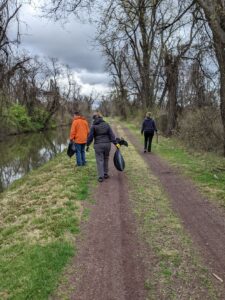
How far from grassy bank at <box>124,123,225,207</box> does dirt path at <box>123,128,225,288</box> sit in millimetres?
360

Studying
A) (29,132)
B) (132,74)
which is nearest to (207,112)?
(132,74)

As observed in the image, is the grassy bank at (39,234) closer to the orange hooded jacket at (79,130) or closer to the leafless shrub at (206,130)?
the orange hooded jacket at (79,130)

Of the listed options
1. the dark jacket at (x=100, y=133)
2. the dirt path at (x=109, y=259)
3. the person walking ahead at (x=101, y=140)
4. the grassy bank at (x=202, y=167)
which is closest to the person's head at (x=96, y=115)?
the person walking ahead at (x=101, y=140)

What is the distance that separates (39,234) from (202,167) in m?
8.50

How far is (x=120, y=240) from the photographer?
265 inches

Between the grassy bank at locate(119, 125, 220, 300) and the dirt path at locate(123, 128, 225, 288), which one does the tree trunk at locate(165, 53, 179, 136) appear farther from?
the grassy bank at locate(119, 125, 220, 300)

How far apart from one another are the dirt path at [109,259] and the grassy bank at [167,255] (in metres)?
0.20

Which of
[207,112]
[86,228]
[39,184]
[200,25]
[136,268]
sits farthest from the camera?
[207,112]

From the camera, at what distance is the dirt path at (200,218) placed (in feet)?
19.6

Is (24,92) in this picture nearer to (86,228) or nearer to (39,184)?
(39,184)

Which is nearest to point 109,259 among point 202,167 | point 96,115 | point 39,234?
point 39,234

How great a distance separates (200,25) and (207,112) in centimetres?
614

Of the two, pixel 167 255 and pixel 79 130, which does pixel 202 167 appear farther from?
pixel 167 255

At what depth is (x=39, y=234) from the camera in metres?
7.31
